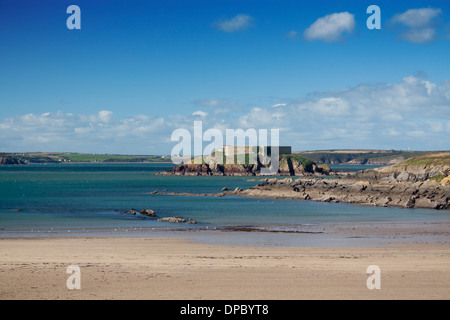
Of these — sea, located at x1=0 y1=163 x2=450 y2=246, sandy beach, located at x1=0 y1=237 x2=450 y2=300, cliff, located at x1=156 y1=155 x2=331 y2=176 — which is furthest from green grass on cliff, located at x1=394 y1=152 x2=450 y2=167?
cliff, located at x1=156 y1=155 x2=331 y2=176

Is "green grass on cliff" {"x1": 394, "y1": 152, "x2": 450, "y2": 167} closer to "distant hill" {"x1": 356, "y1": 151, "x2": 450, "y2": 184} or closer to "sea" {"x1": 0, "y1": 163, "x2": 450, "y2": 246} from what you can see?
"distant hill" {"x1": 356, "y1": 151, "x2": 450, "y2": 184}

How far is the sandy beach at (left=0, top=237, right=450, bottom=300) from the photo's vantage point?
15.7 m

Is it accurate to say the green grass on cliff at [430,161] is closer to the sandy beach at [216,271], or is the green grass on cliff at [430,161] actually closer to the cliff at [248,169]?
the sandy beach at [216,271]

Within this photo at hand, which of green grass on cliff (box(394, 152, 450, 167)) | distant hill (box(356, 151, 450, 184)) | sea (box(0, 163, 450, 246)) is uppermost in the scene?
green grass on cliff (box(394, 152, 450, 167))

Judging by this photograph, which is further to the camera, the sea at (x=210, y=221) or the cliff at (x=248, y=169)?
the cliff at (x=248, y=169)

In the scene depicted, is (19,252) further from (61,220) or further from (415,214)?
(415,214)

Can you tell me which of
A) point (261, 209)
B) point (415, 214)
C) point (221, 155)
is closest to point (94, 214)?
point (261, 209)

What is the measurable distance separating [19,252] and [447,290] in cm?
1968

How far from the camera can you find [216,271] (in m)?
19.4

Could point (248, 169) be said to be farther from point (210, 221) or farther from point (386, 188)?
point (210, 221)

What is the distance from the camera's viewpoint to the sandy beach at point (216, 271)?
15.7 m

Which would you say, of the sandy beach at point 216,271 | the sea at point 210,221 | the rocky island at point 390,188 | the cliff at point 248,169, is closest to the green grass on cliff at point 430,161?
the rocky island at point 390,188

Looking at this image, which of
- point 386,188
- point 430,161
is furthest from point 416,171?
point 386,188
